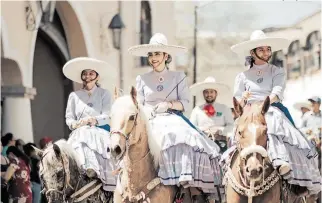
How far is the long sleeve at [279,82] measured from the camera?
10.4 m

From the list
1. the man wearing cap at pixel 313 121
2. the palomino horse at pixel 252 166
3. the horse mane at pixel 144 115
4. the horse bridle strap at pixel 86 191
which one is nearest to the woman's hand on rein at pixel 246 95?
the palomino horse at pixel 252 166

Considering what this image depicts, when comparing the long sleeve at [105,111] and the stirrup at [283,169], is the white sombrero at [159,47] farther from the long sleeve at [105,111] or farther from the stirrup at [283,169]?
the stirrup at [283,169]

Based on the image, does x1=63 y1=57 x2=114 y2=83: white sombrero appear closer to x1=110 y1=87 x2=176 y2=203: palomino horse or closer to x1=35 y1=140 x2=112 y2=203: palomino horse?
x1=35 y1=140 x2=112 y2=203: palomino horse

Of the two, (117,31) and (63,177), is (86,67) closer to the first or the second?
(63,177)

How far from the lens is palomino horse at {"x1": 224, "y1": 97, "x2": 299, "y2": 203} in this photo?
30.0 ft

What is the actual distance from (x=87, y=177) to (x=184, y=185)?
1.78m

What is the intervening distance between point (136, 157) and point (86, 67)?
280 cm

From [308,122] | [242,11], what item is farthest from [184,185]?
[242,11]

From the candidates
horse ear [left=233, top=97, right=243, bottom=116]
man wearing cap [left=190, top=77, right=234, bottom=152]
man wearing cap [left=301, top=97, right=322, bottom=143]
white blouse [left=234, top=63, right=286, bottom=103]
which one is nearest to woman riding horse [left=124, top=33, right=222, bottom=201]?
white blouse [left=234, top=63, right=286, bottom=103]

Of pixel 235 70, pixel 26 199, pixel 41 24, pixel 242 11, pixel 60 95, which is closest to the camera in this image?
pixel 26 199

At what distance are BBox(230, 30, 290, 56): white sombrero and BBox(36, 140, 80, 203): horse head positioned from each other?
2326 millimetres

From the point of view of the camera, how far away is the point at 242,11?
123ft

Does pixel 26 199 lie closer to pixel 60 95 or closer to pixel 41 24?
pixel 41 24

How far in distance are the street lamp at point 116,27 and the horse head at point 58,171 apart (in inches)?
482
